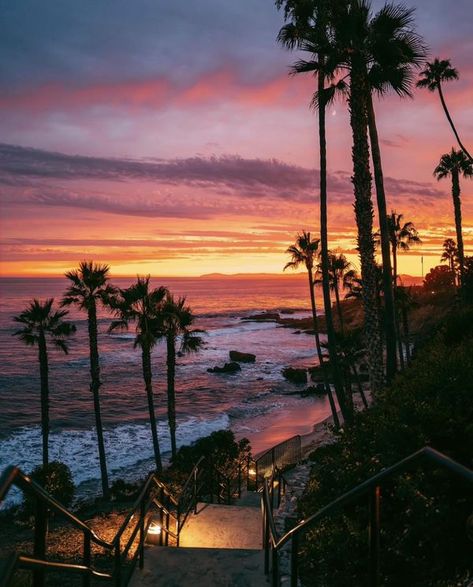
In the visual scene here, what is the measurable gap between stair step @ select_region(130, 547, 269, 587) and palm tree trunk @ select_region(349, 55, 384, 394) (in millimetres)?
10905

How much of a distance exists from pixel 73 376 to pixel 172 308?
1474 inches

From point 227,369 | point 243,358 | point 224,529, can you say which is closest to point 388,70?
point 224,529

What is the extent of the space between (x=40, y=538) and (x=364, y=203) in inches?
618

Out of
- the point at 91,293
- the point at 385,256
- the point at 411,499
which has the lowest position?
the point at 411,499

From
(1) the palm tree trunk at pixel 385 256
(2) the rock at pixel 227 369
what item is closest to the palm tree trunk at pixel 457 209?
(1) the palm tree trunk at pixel 385 256

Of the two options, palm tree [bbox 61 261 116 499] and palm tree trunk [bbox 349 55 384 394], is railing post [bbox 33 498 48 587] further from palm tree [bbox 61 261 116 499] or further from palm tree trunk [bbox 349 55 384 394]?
palm tree [bbox 61 261 116 499]

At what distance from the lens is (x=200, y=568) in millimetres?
6914

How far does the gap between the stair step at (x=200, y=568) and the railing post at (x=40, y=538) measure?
4106 mm

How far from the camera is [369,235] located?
55.9 ft

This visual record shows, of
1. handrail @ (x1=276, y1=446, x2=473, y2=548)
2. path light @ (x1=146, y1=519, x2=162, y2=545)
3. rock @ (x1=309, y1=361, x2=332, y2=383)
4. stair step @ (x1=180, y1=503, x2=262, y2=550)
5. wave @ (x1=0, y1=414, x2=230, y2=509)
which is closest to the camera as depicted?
handrail @ (x1=276, y1=446, x2=473, y2=548)

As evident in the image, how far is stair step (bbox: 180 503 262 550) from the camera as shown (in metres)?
10.0

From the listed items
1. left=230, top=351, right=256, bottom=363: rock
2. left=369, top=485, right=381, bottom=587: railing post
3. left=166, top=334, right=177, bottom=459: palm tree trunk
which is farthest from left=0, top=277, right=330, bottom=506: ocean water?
left=369, top=485, right=381, bottom=587: railing post

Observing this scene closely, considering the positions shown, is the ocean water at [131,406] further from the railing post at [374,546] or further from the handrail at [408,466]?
the handrail at [408,466]

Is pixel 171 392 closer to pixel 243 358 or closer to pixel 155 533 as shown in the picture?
pixel 155 533
